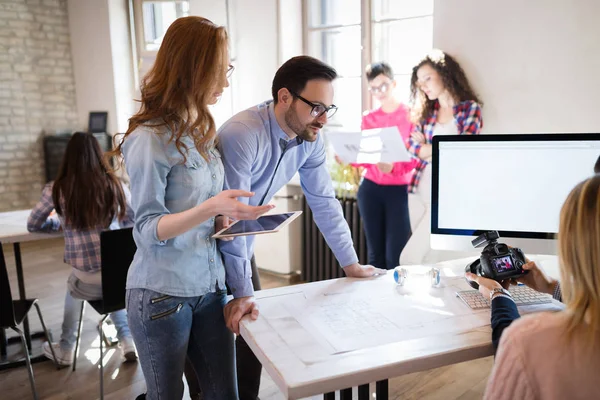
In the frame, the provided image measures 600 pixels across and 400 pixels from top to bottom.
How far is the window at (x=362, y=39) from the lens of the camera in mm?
3635

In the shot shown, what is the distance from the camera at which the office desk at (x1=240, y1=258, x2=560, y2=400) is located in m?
1.13

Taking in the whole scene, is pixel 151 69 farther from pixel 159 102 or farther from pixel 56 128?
pixel 56 128

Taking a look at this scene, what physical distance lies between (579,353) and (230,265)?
2.96 feet

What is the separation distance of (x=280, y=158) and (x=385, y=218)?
1.62m

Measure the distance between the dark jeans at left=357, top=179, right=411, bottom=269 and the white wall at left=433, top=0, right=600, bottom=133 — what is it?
659 millimetres

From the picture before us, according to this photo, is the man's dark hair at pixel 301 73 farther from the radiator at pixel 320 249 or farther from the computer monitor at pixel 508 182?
the radiator at pixel 320 249

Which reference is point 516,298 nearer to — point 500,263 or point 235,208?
point 500,263

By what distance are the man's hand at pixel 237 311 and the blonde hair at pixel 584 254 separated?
0.78m

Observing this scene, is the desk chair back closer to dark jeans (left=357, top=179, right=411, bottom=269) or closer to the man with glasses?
the man with glasses

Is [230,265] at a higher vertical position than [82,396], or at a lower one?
higher

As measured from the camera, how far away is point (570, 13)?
2.64 meters

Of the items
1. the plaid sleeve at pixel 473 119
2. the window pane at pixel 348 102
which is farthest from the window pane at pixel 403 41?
the plaid sleeve at pixel 473 119

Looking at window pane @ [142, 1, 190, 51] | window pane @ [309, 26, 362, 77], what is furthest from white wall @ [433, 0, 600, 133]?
window pane @ [142, 1, 190, 51]

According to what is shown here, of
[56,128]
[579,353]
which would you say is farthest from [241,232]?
[56,128]
